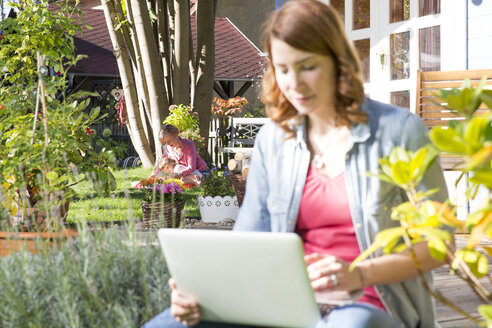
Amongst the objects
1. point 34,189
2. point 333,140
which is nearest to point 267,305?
point 333,140

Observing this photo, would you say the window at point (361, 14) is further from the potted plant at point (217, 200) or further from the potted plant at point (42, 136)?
the potted plant at point (42, 136)

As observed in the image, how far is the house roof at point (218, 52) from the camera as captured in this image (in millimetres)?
15094

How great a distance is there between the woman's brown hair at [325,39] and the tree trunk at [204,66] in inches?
318

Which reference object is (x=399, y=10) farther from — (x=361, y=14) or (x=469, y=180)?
(x=469, y=180)

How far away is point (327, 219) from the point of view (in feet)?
5.28


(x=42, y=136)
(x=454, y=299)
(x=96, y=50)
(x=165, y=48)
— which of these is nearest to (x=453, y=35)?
(x=454, y=299)

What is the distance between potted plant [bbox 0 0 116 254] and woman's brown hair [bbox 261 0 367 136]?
1768mm

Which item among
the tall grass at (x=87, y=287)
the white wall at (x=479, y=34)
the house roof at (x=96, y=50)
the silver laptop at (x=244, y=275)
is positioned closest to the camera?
the silver laptop at (x=244, y=275)

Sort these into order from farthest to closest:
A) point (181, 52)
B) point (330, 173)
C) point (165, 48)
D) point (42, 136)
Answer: point (165, 48)
point (181, 52)
point (42, 136)
point (330, 173)

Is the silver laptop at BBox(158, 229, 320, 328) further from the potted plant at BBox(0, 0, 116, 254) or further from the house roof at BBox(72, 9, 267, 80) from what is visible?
the house roof at BBox(72, 9, 267, 80)

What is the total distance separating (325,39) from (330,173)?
0.35m

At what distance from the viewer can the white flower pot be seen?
18.5ft

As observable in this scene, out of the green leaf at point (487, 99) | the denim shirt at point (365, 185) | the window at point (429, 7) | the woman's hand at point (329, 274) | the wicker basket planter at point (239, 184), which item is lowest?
the wicker basket planter at point (239, 184)

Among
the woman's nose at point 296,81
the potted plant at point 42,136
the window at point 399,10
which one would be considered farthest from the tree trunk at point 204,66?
the woman's nose at point 296,81
